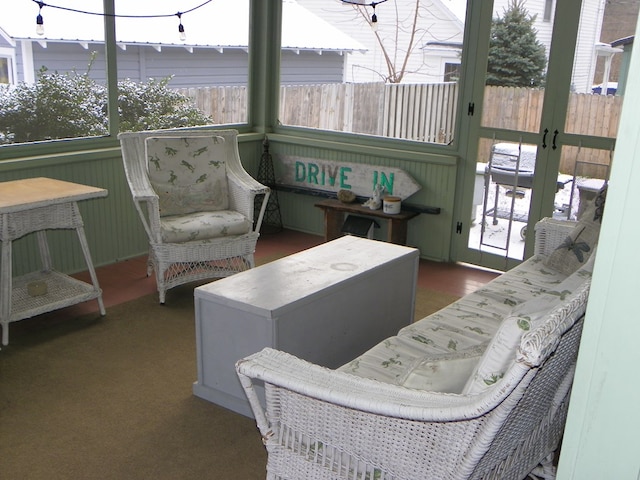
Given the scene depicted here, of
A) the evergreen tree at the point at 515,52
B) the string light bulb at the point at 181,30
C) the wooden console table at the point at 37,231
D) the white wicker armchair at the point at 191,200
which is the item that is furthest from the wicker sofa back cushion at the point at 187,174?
the evergreen tree at the point at 515,52

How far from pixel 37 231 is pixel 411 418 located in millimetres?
2543

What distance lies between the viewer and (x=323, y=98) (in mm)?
5148

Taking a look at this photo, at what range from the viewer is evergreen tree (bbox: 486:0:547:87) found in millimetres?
4066

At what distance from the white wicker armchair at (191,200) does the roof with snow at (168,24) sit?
73 cm

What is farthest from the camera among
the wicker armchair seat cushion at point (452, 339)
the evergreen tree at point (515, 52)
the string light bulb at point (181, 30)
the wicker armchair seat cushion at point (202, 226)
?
the string light bulb at point (181, 30)

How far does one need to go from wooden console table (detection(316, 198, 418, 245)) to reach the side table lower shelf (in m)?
1.82

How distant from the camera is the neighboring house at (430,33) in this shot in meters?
3.91

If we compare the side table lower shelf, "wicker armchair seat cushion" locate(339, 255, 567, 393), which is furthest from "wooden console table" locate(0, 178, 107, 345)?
"wicker armchair seat cushion" locate(339, 255, 567, 393)

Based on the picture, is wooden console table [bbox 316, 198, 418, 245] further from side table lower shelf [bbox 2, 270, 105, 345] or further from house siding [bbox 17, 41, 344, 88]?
side table lower shelf [bbox 2, 270, 105, 345]

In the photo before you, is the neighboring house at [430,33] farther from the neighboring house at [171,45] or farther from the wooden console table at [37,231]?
the wooden console table at [37,231]

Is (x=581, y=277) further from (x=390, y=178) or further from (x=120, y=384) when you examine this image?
(x=390, y=178)

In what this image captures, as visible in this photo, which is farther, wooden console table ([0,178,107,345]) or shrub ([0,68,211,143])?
shrub ([0,68,211,143])

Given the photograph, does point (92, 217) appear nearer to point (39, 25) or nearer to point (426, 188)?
point (39, 25)

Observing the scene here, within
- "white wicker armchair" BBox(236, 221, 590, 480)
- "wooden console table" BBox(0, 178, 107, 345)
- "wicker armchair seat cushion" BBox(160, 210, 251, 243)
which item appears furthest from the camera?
"wicker armchair seat cushion" BBox(160, 210, 251, 243)
